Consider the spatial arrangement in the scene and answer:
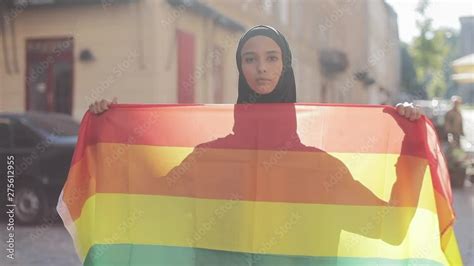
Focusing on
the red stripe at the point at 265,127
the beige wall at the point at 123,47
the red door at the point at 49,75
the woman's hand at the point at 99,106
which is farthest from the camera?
the red door at the point at 49,75

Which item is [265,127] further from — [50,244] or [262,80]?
[50,244]

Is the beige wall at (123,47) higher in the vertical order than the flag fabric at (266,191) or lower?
higher

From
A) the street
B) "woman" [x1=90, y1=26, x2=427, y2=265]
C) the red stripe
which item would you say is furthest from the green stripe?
the street

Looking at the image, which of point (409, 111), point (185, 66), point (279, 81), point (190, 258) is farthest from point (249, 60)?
point (185, 66)

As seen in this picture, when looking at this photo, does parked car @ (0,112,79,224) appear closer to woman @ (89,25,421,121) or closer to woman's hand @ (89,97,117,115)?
woman's hand @ (89,97,117,115)

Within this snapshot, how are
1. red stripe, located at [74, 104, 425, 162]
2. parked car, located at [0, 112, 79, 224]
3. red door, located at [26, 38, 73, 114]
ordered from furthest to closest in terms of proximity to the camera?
red door, located at [26, 38, 73, 114]
parked car, located at [0, 112, 79, 224]
red stripe, located at [74, 104, 425, 162]

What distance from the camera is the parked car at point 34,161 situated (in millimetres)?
7805

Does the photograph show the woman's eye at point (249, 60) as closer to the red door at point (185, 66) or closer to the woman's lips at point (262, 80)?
the woman's lips at point (262, 80)

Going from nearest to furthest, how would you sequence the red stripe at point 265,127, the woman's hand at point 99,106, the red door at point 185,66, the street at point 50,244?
1. the red stripe at point 265,127
2. the woman's hand at point 99,106
3. the street at point 50,244
4. the red door at point 185,66

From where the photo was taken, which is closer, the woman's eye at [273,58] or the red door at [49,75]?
the woman's eye at [273,58]

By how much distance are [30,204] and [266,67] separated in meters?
6.00

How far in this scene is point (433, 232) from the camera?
2977 millimetres

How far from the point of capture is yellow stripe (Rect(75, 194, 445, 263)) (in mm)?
3014

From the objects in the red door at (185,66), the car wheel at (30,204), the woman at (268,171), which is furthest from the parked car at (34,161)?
the red door at (185,66)
